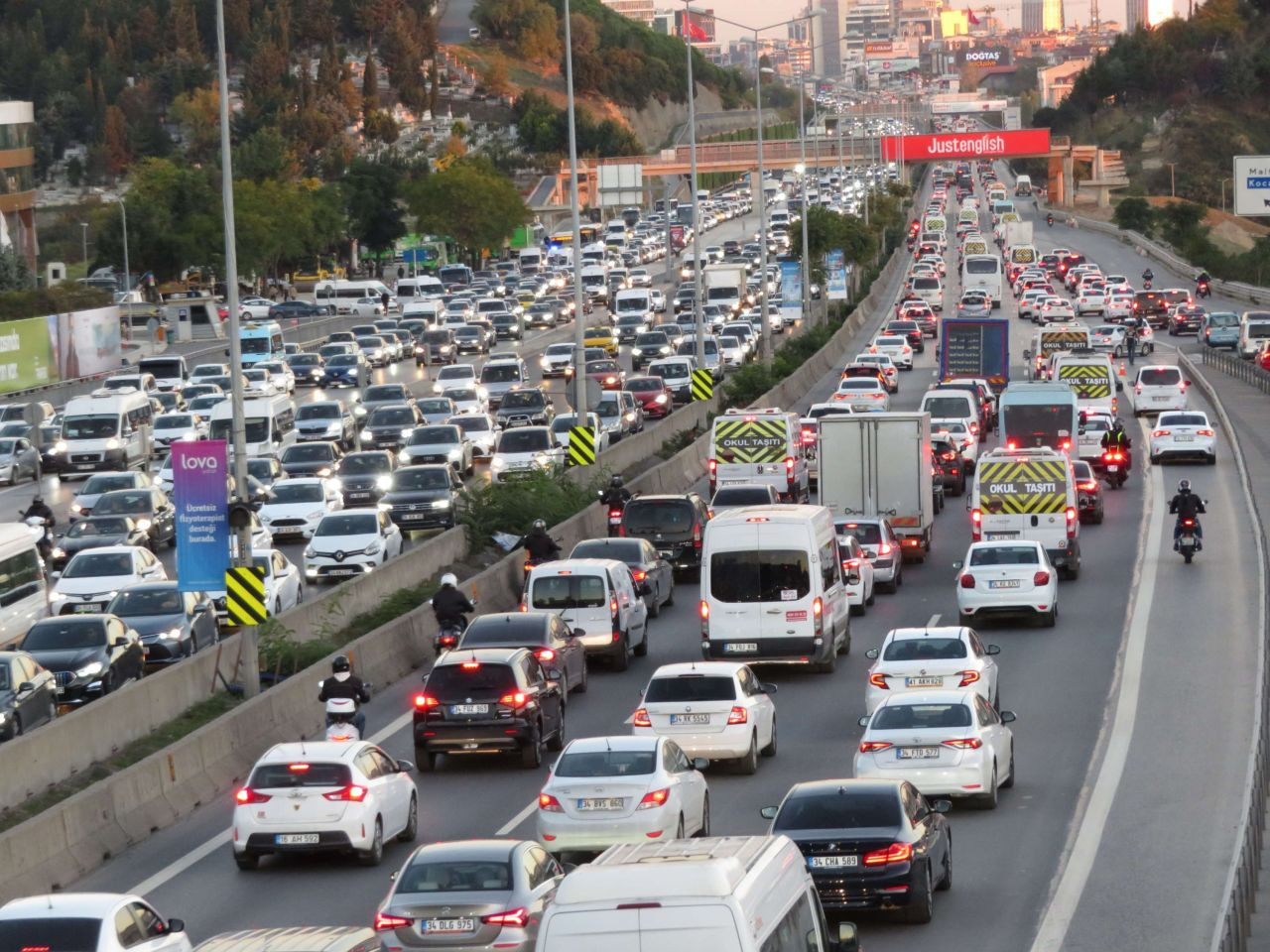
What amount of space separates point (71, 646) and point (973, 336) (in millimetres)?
40278

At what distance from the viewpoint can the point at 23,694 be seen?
25.6 meters

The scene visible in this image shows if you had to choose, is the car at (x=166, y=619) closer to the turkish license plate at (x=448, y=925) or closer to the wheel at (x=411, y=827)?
the wheel at (x=411, y=827)

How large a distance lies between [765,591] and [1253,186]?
22.0 meters

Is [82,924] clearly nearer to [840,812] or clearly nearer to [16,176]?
[840,812]

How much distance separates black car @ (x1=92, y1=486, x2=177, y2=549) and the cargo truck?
13.0m

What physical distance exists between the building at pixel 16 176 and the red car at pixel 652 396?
59129 millimetres

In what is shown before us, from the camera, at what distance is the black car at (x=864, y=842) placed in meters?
17.5

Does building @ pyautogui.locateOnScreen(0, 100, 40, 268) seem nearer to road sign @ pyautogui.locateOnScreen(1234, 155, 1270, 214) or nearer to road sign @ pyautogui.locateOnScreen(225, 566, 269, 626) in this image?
road sign @ pyautogui.locateOnScreen(1234, 155, 1270, 214)

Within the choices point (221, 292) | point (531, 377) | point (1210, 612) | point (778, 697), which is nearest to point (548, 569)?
point (778, 697)

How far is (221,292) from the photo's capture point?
12975 centimetres

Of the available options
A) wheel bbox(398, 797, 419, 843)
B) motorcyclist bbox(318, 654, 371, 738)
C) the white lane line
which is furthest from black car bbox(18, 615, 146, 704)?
the white lane line

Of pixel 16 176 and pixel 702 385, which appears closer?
pixel 702 385

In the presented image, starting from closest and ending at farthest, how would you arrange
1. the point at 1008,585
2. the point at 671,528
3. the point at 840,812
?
the point at 840,812
the point at 1008,585
the point at 671,528

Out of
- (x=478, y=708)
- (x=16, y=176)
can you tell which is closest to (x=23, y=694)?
(x=478, y=708)
